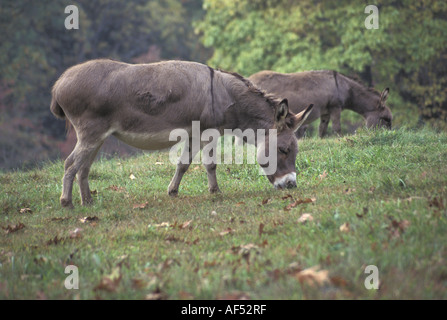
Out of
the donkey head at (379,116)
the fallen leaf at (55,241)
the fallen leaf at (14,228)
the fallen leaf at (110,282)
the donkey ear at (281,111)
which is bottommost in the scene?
the fallen leaf at (14,228)

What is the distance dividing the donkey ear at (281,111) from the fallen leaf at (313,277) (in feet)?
13.2

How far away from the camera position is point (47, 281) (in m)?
3.85

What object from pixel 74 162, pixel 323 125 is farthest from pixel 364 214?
pixel 323 125

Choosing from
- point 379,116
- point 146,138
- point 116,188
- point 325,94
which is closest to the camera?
point 146,138

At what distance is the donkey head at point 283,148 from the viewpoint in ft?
22.9

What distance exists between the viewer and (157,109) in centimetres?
660

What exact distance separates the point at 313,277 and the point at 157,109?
13.0ft

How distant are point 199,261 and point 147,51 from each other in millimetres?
27999

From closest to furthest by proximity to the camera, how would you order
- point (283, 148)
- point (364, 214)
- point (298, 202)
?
point (364, 214)
point (298, 202)
point (283, 148)

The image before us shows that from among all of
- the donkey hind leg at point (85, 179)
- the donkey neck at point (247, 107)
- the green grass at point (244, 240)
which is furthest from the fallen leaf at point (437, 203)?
the donkey hind leg at point (85, 179)
